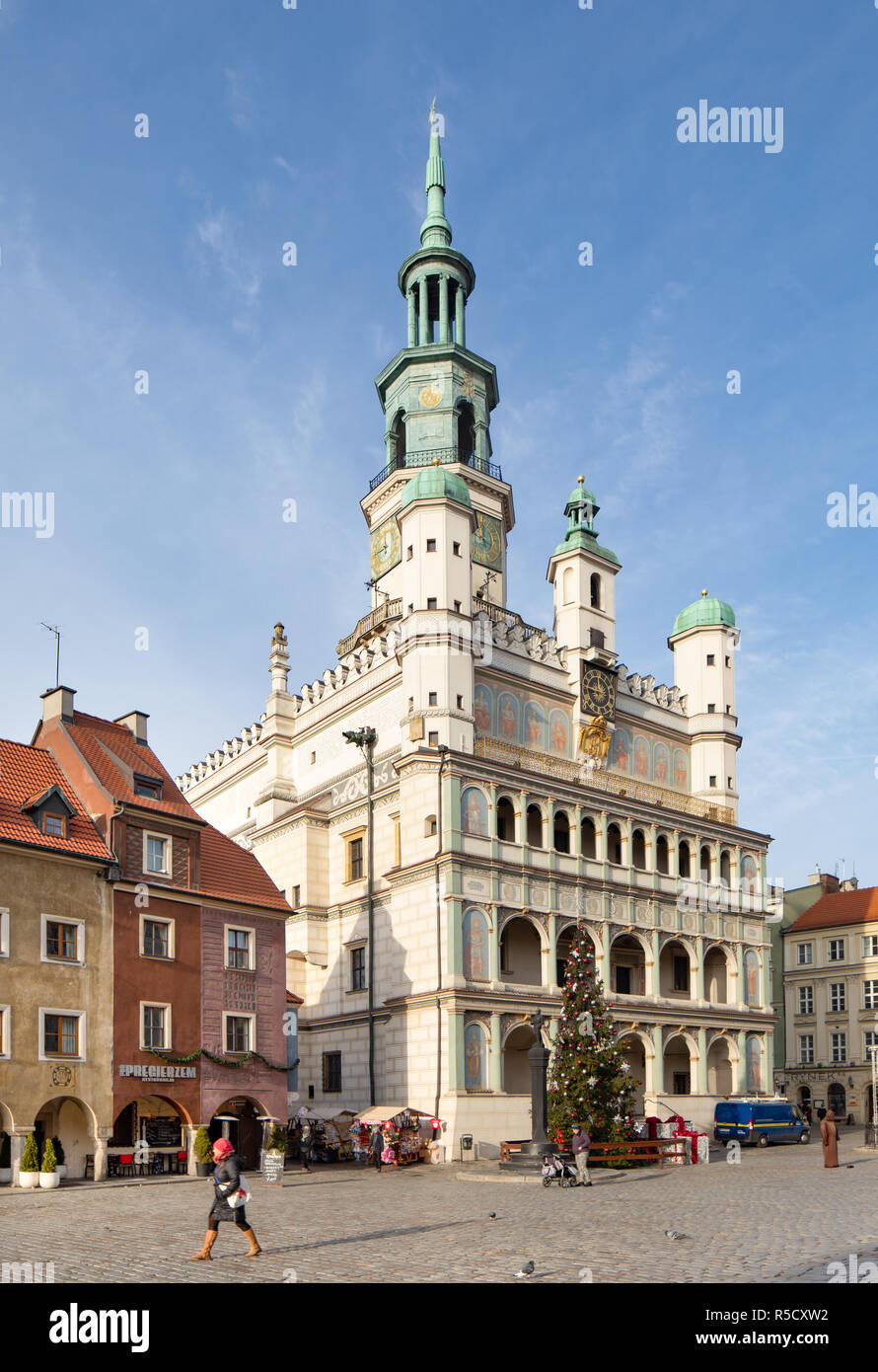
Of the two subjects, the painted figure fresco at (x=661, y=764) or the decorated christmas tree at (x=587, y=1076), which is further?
the painted figure fresco at (x=661, y=764)

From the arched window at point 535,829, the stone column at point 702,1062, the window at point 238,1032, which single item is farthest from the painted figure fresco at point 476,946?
the stone column at point 702,1062

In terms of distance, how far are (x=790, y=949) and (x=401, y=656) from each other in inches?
1790

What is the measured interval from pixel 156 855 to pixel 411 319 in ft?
134

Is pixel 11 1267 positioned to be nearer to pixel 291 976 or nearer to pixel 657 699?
pixel 291 976

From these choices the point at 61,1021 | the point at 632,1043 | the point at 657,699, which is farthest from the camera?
the point at 657,699

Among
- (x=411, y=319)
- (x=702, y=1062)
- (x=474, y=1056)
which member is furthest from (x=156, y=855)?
(x=411, y=319)

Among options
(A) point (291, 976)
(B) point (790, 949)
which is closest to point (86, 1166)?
(A) point (291, 976)

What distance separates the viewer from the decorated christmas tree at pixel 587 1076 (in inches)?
1453

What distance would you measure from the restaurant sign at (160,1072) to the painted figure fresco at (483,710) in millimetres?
21525

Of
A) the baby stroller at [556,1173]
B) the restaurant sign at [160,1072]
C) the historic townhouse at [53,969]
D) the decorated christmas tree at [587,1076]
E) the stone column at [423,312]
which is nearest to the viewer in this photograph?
the baby stroller at [556,1173]

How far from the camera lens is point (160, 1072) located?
35438 millimetres

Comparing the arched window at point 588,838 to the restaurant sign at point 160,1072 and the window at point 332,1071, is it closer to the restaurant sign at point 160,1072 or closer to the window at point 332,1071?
the window at point 332,1071

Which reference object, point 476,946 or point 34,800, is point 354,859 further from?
point 34,800

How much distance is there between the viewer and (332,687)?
194 feet
